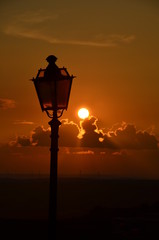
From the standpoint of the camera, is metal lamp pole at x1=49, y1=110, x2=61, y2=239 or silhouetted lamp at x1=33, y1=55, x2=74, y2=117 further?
silhouetted lamp at x1=33, y1=55, x2=74, y2=117

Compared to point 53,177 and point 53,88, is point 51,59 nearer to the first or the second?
point 53,88

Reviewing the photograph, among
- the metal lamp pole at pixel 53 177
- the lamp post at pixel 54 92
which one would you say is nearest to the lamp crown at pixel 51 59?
the lamp post at pixel 54 92

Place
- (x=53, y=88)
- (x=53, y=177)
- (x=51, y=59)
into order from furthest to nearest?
(x=51, y=59) < (x=53, y=88) < (x=53, y=177)

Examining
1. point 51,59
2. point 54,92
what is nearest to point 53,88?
point 54,92

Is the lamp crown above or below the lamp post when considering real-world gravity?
above

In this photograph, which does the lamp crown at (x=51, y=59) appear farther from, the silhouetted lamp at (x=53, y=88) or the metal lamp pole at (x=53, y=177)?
the metal lamp pole at (x=53, y=177)

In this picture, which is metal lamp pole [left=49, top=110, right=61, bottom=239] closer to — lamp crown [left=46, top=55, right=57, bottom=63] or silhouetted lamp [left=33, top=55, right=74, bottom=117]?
silhouetted lamp [left=33, top=55, right=74, bottom=117]

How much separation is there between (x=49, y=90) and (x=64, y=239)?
14566 mm

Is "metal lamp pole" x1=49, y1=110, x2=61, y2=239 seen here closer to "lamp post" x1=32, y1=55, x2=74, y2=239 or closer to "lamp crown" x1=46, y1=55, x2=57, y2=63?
"lamp post" x1=32, y1=55, x2=74, y2=239

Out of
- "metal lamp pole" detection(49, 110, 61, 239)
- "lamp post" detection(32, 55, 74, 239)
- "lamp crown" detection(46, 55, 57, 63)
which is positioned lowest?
"metal lamp pole" detection(49, 110, 61, 239)

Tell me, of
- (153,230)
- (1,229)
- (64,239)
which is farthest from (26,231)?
(153,230)

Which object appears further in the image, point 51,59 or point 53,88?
point 51,59

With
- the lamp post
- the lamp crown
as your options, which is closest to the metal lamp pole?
the lamp post

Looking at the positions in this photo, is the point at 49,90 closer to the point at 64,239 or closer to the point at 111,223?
the point at 64,239
